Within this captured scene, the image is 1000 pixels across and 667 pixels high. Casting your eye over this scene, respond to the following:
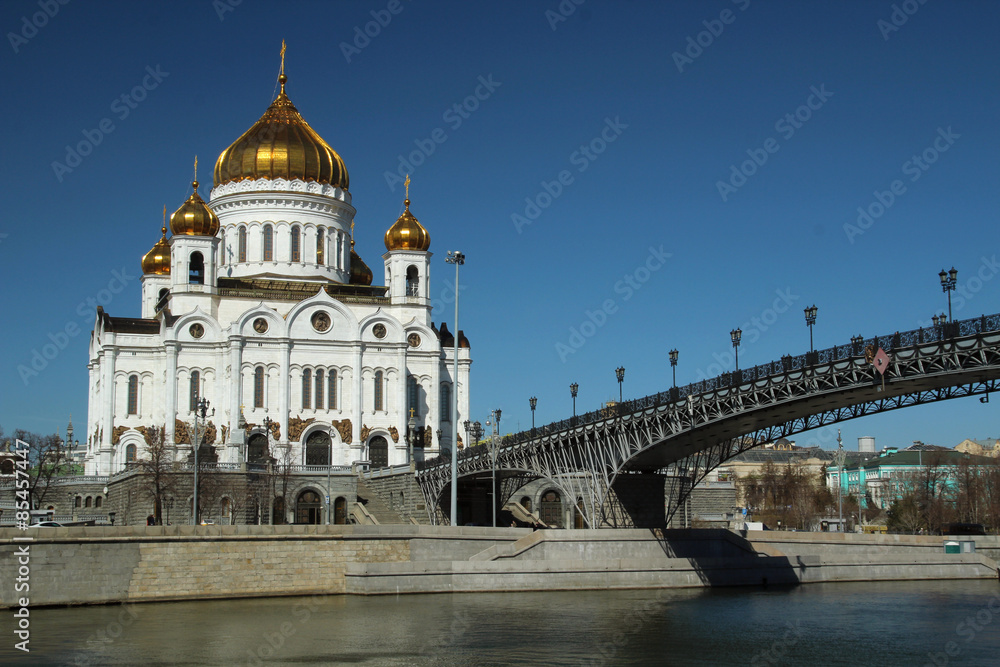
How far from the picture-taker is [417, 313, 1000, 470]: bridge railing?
3594 cm

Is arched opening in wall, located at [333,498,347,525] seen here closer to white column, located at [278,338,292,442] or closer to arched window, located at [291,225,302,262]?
white column, located at [278,338,292,442]

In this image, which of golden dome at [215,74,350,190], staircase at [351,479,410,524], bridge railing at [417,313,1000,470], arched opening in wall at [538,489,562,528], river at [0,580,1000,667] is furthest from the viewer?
golden dome at [215,74,350,190]

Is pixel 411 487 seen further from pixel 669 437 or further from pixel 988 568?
pixel 988 568

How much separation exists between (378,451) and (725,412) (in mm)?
32023

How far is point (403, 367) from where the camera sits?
2835 inches

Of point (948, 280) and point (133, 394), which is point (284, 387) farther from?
point (948, 280)

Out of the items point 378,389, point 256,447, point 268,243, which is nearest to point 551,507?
point 378,389

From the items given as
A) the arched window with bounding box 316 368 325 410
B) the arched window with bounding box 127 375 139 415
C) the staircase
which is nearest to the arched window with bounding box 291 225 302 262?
the arched window with bounding box 316 368 325 410

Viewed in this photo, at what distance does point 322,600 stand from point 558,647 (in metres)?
12.4

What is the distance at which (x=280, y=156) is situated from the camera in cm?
7562

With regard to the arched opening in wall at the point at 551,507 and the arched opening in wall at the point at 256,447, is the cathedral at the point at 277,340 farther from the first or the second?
the arched opening in wall at the point at 551,507

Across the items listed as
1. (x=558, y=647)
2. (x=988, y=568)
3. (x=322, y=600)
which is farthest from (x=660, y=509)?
(x=558, y=647)

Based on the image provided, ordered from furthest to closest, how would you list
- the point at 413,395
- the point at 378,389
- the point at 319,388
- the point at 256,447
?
1. the point at 413,395
2. the point at 378,389
3. the point at 319,388
4. the point at 256,447

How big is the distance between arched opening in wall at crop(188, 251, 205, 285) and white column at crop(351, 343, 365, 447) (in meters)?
10.3
